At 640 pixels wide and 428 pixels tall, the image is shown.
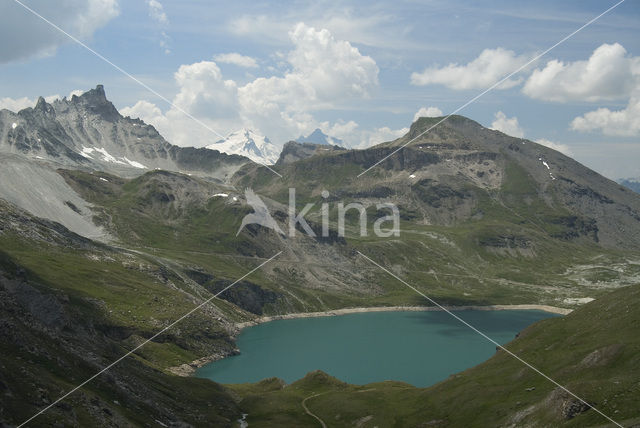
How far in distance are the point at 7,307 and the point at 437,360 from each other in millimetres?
137090

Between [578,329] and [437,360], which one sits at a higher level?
[578,329]

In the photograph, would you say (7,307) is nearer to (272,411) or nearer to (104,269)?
(272,411)

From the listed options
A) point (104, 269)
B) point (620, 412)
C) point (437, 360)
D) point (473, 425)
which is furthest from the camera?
point (104, 269)

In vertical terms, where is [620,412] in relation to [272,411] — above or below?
above

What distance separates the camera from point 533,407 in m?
63.0

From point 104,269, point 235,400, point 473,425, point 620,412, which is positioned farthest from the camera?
point 104,269

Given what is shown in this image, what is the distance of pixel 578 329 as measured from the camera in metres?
85.9

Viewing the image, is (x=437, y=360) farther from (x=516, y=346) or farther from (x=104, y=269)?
(x=104, y=269)

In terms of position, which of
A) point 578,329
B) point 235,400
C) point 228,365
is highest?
point 578,329

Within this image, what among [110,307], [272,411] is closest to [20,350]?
[272,411]

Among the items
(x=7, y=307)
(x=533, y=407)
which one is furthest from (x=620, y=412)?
(x=7, y=307)

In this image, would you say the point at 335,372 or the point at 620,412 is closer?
the point at 620,412

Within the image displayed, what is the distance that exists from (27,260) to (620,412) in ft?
521

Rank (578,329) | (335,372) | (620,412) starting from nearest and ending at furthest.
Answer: (620,412)
(578,329)
(335,372)
